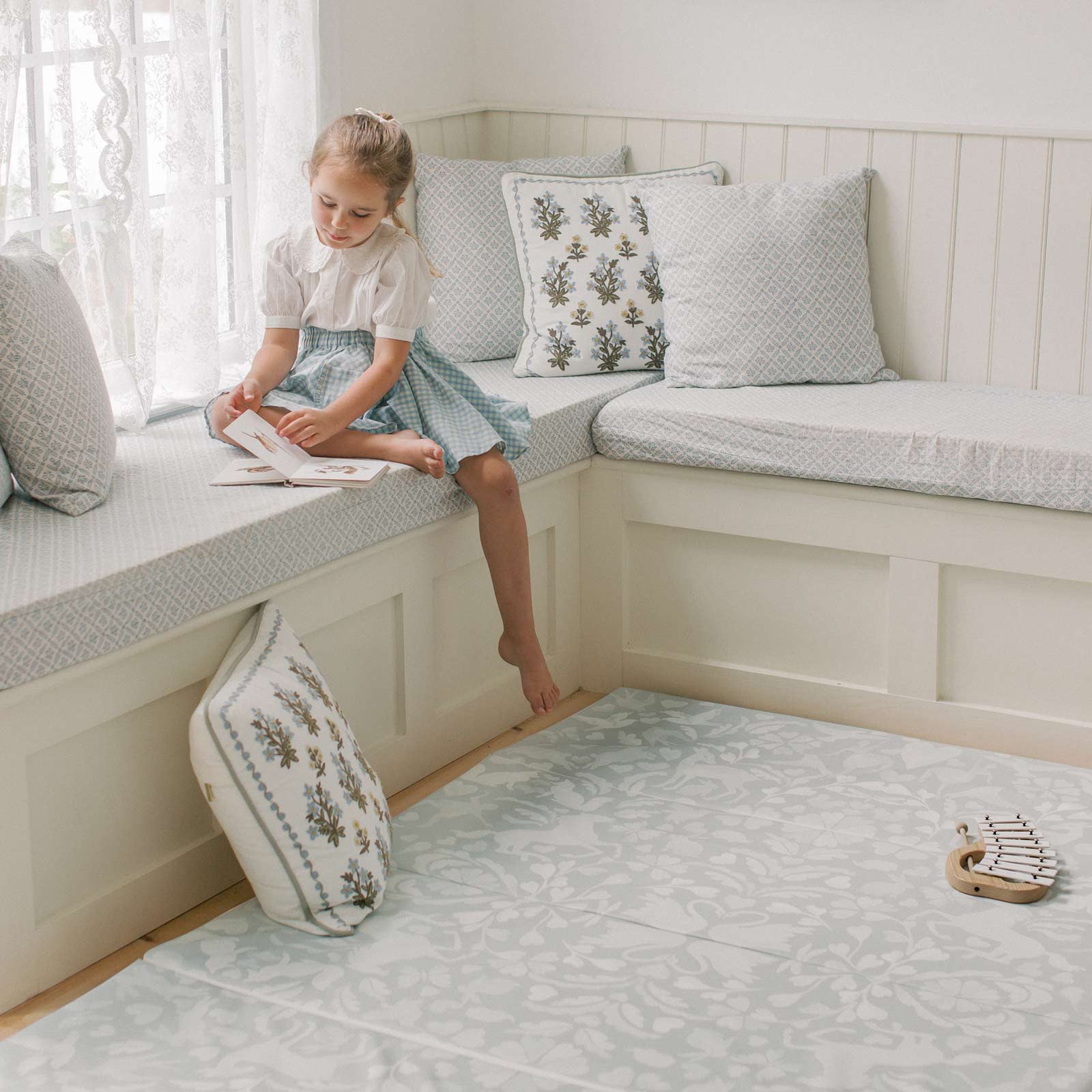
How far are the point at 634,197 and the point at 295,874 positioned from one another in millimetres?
1583

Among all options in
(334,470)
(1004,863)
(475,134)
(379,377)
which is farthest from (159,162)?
(1004,863)

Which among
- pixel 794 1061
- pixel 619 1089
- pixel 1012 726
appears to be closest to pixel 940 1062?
pixel 794 1061

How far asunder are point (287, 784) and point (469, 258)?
4.59 ft

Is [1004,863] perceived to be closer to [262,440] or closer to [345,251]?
[262,440]

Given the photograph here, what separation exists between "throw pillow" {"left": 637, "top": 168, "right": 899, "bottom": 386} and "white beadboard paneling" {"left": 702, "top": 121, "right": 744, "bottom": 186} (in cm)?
21

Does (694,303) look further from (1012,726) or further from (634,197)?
(1012,726)

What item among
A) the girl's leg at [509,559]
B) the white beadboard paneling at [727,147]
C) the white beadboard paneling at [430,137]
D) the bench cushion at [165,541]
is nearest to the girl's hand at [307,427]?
the bench cushion at [165,541]

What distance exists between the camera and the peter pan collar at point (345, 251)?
2.32 meters

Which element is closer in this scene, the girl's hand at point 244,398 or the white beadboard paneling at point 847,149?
the girl's hand at point 244,398

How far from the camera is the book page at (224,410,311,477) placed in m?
2.19

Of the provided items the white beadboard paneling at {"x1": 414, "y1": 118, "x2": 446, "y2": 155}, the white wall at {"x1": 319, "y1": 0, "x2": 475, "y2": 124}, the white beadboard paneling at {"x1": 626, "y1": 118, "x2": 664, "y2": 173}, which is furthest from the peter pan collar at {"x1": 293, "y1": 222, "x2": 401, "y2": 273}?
the white beadboard paneling at {"x1": 626, "y1": 118, "x2": 664, "y2": 173}

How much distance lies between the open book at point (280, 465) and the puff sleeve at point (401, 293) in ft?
0.70

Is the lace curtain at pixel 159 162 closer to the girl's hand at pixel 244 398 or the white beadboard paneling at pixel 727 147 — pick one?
the girl's hand at pixel 244 398

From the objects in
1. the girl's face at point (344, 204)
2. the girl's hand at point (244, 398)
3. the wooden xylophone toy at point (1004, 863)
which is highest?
the girl's face at point (344, 204)
